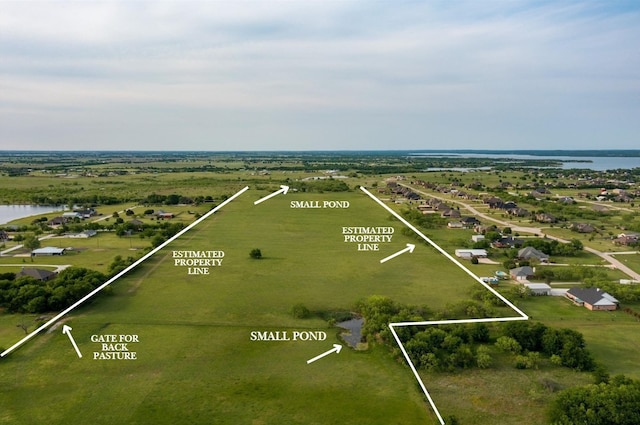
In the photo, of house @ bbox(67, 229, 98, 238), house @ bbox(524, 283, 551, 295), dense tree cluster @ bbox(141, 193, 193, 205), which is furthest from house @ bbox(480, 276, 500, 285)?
dense tree cluster @ bbox(141, 193, 193, 205)

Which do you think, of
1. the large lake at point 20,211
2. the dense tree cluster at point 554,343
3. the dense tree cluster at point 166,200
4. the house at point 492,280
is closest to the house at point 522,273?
the house at point 492,280

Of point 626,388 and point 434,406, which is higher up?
point 626,388

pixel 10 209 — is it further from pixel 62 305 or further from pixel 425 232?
pixel 425 232

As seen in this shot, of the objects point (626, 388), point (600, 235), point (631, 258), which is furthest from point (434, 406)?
point (600, 235)

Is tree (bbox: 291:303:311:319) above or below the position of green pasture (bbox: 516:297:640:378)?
above

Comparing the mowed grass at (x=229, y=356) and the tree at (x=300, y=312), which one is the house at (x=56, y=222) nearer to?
the mowed grass at (x=229, y=356)

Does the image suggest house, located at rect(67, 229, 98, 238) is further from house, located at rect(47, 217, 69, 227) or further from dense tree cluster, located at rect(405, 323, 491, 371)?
dense tree cluster, located at rect(405, 323, 491, 371)
